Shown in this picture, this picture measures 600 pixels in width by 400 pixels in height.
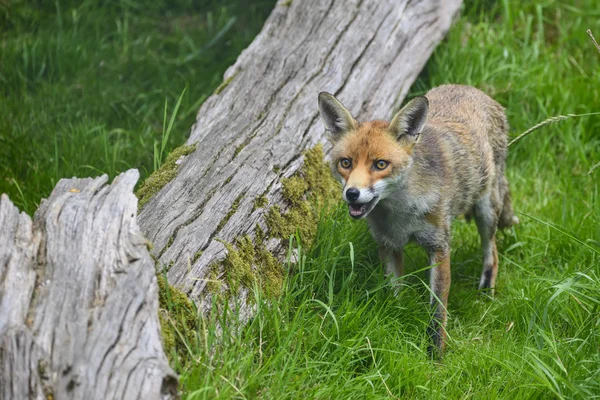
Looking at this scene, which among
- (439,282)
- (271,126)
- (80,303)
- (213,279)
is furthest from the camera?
(271,126)

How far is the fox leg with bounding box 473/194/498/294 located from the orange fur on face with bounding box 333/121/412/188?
131 cm

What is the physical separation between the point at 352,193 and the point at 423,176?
2.54ft

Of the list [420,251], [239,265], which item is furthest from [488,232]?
[239,265]

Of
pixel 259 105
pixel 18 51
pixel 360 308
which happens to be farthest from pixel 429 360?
pixel 18 51

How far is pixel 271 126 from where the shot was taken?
5586 millimetres

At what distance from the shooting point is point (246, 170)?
505 cm

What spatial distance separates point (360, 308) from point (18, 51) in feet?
17.8

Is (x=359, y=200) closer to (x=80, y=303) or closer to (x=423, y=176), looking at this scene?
(x=423, y=176)

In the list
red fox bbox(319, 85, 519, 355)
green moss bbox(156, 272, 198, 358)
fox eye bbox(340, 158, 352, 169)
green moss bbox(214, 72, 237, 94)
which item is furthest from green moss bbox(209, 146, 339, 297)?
green moss bbox(214, 72, 237, 94)

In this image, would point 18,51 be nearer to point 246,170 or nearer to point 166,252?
point 246,170

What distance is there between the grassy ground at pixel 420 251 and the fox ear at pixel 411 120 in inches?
32.0

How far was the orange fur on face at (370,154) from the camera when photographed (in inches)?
178

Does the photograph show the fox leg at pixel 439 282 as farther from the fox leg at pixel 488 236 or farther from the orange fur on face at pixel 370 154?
the fox leg at pixel 488 236

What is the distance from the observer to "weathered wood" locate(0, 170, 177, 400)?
3.12 meters
